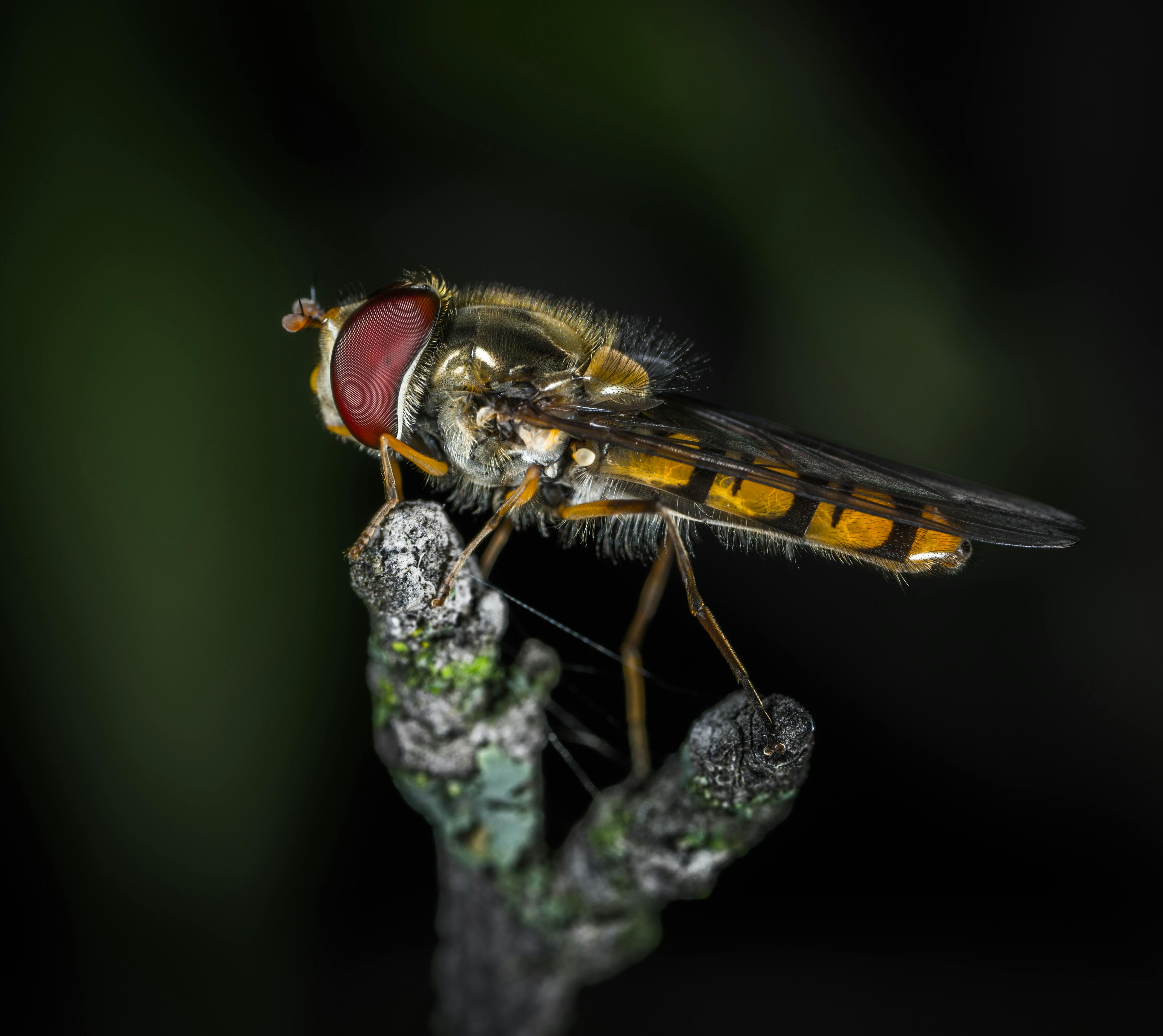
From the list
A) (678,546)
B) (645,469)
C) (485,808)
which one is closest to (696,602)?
(678,546)

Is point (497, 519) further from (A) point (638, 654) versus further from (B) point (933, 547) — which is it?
(B) point (933, 547)

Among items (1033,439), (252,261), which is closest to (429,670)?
(252,261)

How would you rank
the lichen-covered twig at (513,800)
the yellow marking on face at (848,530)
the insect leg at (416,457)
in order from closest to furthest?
the lichen-covered twig at (513,800) < the insect leg at (416,457) < the yellow marking on face at (848,530)

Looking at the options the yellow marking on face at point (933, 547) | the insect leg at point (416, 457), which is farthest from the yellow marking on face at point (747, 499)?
the insect leg at point (416, 457)

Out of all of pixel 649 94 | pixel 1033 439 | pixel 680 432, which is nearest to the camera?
pixel 680 432

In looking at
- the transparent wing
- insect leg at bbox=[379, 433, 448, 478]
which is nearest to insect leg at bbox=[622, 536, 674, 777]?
the transparent wing

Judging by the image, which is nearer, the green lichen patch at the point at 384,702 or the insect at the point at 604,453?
the green lichen patch at the point at 384,702

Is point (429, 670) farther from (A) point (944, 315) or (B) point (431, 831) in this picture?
(A) point (944, 315)

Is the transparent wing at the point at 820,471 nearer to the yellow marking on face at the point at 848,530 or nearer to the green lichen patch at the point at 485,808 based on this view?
the yellow marking on face at the point at 848,530
